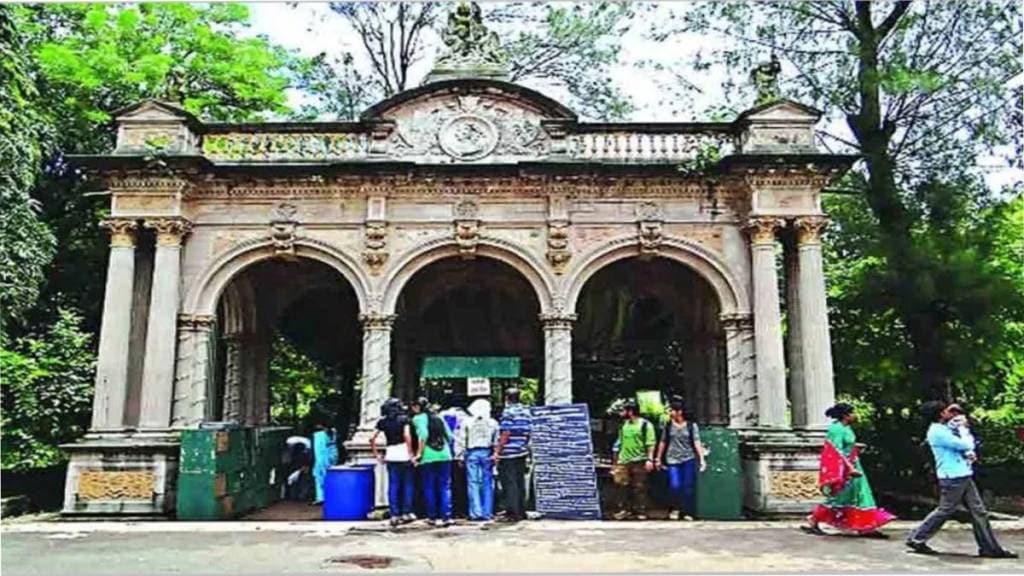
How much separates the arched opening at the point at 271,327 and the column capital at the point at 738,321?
20.8 ft

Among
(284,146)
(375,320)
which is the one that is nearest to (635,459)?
(375,320)

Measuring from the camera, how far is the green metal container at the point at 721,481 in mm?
11438

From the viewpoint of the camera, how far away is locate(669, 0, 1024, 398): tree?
14.2m

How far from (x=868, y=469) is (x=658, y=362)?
16.7ft

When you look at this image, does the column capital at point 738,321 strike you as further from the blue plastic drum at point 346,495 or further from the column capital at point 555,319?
the blue plastic drum at point 346,495

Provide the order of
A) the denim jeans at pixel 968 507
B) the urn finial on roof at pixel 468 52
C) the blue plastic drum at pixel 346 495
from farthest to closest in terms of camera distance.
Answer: the urn finial on roof at pixel 468 52 → the blue plastic drum at pixel 346 495 → the denim jeans at pixel 968 507

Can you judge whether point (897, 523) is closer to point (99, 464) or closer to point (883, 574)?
point (883, 574)

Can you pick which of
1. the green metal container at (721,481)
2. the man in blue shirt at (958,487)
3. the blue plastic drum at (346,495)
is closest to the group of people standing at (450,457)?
the blue plastic drum at (346,495)

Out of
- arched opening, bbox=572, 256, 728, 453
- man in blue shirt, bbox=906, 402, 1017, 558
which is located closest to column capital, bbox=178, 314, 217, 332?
arched opening, bbox=572, 256, 728, 453

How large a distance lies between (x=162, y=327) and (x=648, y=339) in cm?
935

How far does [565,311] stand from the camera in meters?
13.1

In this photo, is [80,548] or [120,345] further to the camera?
[120,345]

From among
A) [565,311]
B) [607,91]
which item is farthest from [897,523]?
[607,91]

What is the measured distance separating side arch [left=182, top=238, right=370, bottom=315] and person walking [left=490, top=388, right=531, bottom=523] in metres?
3.22
